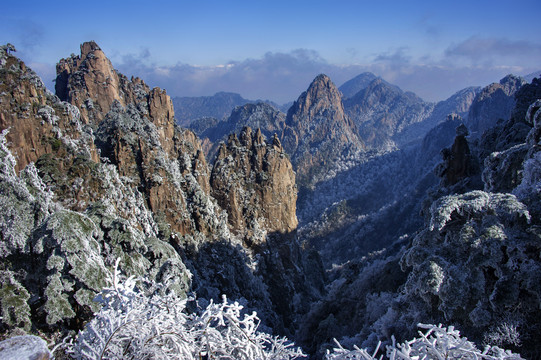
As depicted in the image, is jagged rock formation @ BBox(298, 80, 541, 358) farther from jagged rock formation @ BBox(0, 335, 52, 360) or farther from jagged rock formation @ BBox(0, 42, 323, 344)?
jagged rock formation @ BBox(0, 335, 52, 360)

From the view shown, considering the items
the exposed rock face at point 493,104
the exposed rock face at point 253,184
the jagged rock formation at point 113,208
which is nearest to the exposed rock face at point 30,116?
the jagged rock formation at point 113,208

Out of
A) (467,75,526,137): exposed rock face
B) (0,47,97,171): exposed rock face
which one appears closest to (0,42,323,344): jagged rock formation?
(0,47,97,171): exposed rock face

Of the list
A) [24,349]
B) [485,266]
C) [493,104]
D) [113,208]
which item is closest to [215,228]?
[113,208]

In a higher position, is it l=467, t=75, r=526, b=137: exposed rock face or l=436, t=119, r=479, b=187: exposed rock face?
l=467, t=75, r=526, b=137: exposed rock face

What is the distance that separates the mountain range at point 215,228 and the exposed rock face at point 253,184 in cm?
25

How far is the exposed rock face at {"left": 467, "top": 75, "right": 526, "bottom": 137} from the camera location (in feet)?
540

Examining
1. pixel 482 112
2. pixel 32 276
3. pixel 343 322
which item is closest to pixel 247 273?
pixel 343 322

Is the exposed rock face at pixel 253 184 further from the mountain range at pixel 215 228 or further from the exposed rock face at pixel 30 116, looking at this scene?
the exposed rock face at pixel 30 116

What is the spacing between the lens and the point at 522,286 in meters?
12.5

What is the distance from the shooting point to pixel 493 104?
17312cm

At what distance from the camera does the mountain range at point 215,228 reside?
14.2 meters

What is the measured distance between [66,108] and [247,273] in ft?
99.0

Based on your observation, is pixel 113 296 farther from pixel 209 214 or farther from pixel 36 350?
pixel 209 214

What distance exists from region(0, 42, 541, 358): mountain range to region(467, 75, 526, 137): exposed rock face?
118m
